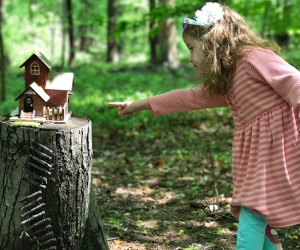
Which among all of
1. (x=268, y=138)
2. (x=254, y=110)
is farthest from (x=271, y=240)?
(x=254, y=110)

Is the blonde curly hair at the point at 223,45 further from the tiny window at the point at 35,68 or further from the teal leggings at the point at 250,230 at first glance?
the tiny window at the point at 35,68

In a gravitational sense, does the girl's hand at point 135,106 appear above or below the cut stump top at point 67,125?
above

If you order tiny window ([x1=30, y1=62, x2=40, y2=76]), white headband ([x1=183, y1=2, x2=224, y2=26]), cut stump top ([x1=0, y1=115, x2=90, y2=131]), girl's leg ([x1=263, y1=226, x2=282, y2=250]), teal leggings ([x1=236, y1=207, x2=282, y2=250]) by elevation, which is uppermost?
white headband ([x1=183, y1=2, x2=224, y2=26])

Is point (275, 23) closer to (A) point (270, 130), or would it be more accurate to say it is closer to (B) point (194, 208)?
(B) point (194, 208)

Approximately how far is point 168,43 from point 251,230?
1221cm

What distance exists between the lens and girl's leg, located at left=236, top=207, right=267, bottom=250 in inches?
111

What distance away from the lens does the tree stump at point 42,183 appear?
114 inches

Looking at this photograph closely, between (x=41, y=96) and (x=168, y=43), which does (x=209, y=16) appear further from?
(x=168, y=43)

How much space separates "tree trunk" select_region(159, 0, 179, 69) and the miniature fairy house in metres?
10.9

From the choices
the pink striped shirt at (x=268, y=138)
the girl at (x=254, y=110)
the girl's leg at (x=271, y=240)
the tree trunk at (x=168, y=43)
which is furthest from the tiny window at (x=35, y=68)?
the tree trunk at (x=168, y=43)

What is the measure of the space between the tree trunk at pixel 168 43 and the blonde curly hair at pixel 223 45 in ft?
36.2

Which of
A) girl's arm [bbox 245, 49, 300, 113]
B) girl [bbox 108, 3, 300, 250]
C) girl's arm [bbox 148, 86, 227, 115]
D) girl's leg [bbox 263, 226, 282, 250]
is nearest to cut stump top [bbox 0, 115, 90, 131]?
girl's arm [bbox 148, 86, 227, 115]

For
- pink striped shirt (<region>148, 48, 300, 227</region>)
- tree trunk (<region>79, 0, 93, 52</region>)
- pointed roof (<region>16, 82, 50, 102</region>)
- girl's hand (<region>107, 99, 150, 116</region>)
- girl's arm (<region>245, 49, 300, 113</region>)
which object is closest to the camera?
girl's arm (<region>245, 49, 300, 113</region>)

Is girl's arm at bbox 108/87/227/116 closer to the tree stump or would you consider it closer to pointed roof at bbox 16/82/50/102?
the tree stump
